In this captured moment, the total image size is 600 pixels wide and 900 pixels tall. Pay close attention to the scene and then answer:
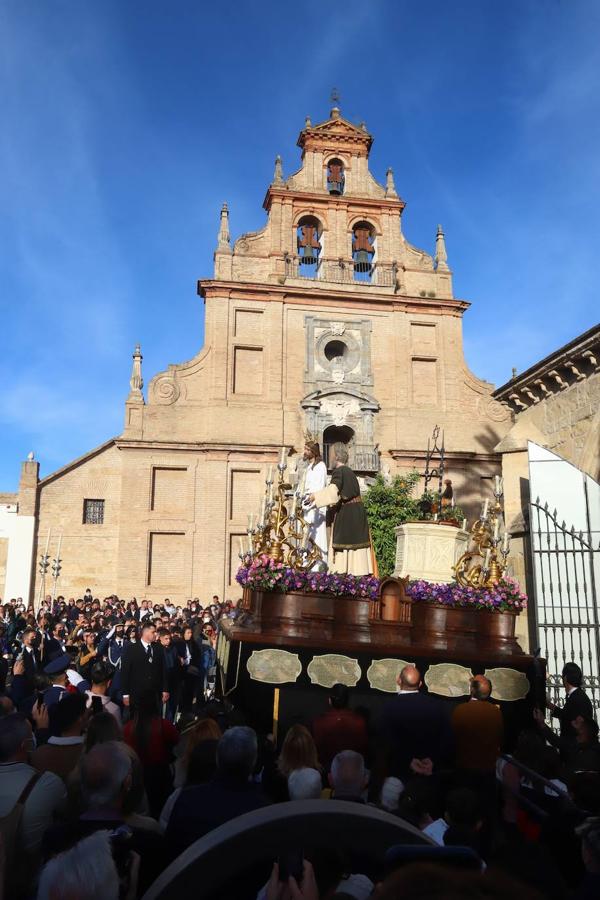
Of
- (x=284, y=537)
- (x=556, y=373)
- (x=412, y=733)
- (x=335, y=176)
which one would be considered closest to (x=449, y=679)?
(x=284, y=537)

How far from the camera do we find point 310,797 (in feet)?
13.0

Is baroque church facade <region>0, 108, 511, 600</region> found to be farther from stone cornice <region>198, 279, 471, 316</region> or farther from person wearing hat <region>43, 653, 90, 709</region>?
person wearing hat <region>43, 653, 90, 709</region>

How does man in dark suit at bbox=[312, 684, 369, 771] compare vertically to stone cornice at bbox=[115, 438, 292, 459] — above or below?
below

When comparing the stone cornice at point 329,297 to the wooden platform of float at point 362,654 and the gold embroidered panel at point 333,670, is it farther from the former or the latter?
the gold embroidered panel at point 333,670

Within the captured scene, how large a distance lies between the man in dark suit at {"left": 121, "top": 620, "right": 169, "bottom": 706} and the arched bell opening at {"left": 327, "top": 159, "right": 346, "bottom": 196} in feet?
99.3

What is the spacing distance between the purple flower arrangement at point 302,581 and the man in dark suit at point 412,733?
12.8 ft

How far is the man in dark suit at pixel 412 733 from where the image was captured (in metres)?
5.41

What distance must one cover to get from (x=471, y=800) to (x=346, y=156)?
36307mm

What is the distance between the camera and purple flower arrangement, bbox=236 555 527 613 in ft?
31.2

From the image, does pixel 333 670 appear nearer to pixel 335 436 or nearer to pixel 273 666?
pixel 273 666

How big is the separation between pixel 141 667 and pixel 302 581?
2.48 metres

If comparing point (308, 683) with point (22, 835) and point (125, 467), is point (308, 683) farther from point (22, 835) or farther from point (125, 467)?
point (125, 467)

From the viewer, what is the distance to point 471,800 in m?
3.57

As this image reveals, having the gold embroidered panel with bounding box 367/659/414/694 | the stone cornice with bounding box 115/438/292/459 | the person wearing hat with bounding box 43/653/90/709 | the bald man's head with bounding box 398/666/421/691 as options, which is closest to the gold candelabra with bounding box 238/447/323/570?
the gold embroidered panel with bounding box 367/659/414/694
